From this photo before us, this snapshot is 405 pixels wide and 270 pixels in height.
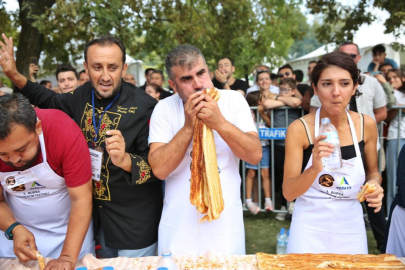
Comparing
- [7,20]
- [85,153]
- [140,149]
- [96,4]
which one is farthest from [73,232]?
[7,20]

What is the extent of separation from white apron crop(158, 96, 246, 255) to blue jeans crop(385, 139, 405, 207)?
3.28 m

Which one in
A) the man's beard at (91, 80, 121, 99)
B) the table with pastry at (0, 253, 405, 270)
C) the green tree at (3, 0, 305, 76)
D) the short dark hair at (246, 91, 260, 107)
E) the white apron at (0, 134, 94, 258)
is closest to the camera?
the table with pastry at (0, 253, 405, 270)

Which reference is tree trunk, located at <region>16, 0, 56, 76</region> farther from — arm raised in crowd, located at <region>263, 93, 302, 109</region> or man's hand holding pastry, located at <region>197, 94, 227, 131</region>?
man's hand holding pastry, located at <region>197, 94, 227, 131</region>

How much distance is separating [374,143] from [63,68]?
4.11 m

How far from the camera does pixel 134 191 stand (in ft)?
8.14

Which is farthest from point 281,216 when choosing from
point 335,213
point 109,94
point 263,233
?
point 109,94

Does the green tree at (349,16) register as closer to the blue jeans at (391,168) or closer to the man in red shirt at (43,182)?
the blue jeans at (391,168)

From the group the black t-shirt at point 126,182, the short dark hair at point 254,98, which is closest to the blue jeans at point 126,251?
the black t-shirt at point 126,182

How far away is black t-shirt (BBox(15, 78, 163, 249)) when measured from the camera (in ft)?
7.98

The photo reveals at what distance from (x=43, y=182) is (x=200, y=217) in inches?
37.2

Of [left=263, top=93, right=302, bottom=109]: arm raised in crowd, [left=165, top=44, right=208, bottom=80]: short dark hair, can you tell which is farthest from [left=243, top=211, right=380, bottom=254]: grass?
[left=165, top=44, right=208, bottom=80]: short dark hair

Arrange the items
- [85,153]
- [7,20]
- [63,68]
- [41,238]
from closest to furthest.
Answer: [85,153], [41,238], [63,68], [7,20]

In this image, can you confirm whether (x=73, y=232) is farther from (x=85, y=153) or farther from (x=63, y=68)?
(x=63, y=68)

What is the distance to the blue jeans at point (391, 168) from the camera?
4836 millimetres
